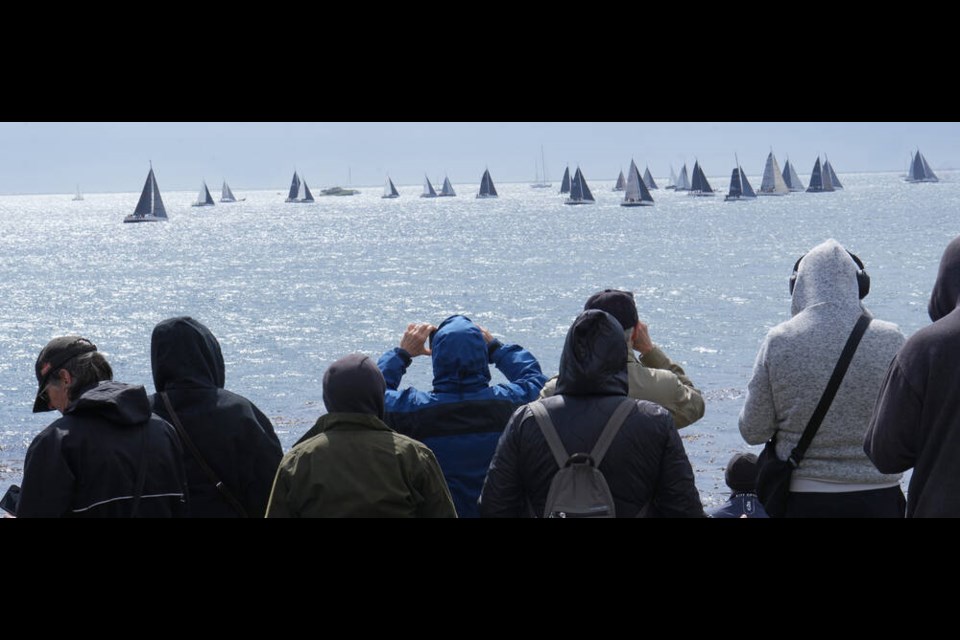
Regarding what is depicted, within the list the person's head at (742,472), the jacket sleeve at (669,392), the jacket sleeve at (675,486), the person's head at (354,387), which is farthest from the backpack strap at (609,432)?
the person's head at (742,472)

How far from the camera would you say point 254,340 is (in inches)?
1266

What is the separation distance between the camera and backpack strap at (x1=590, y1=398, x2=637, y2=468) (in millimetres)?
3188

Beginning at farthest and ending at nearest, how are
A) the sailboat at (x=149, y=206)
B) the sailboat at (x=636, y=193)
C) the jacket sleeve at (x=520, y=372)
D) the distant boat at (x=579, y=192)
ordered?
the distant boat at (x=579, y=192)
the sailboat at (x=636, y=193)
the sailboat at (x=149, y=206)
the jacket sleeve at (x=520, y=372)

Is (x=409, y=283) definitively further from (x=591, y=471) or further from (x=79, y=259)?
(x=591, y=471)

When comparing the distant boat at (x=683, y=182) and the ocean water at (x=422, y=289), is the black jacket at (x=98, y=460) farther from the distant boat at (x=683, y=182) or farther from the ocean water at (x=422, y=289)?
the distant boat at (x=683, y=182)

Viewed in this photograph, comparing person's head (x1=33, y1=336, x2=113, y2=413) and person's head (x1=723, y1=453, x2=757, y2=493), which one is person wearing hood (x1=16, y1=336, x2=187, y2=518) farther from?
→ person's head (x1=723, y1=453, x2=757, y2=493)

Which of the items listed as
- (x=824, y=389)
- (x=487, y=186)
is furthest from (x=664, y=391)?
(x=487, y=186)

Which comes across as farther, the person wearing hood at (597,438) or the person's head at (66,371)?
the person's head at (66,371)

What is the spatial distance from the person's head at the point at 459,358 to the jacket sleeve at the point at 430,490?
0.76 metres

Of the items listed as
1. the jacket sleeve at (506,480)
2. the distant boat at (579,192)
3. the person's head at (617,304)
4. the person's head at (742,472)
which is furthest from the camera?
the distant boat at (579,192)

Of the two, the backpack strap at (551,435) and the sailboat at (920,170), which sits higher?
the backpack strap at (551,435)

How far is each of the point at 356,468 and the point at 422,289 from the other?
41750 mm

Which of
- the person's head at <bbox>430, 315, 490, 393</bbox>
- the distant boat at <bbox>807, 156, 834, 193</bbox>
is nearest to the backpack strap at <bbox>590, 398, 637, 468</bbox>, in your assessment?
the person's head at <bbox>430, 315, 490, 393</bbox>

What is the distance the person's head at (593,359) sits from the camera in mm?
3250
